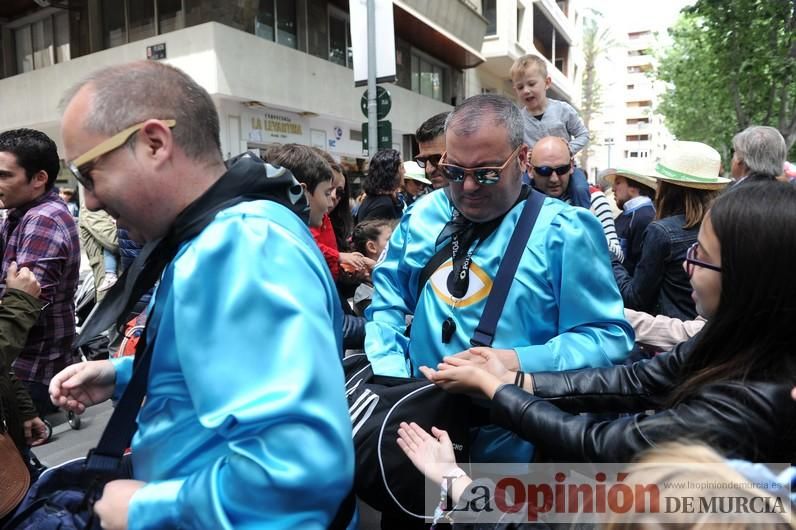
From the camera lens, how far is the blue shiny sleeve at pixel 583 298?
205 cm

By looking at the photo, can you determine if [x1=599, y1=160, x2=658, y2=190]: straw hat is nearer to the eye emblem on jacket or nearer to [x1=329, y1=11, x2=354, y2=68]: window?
the eye emblem on jacket

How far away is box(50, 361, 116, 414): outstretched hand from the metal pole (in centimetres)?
682

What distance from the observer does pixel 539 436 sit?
1648 mm

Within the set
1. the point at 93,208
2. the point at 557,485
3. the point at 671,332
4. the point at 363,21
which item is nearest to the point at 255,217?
the point at 93,208

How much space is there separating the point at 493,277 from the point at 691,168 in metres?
2.14

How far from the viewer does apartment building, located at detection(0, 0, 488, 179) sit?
12305mm

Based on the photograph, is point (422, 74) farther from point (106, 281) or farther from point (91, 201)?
point (91, 201)

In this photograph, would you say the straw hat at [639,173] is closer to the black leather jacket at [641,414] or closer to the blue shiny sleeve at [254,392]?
the black leather jacket at [641,414]

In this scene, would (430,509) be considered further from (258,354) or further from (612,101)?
(612,101)

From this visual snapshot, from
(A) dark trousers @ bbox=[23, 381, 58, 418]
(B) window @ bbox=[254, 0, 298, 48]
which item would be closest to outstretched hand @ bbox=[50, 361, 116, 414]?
(A) dark trousers @ bbox=[23, 381, 58, 418]

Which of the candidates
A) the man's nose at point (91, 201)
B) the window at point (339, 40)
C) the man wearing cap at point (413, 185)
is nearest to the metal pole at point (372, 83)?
the man wearing cap at point (413, 185)

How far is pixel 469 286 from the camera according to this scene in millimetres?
2168

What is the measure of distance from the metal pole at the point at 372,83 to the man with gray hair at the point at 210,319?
6.84m

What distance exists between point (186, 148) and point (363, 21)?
7.18 m
